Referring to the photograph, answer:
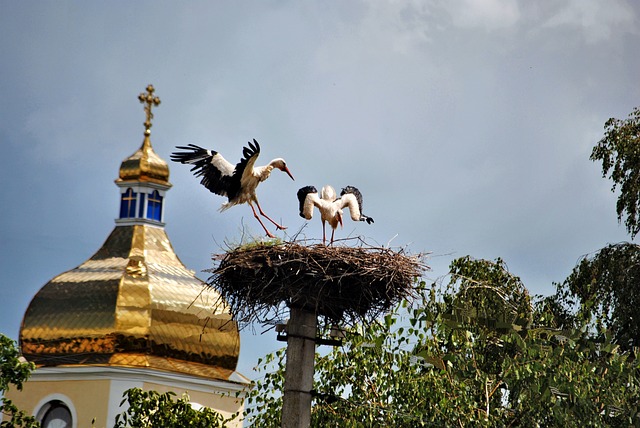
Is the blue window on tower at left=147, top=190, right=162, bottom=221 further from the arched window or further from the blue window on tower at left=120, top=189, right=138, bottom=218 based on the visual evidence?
the arched window

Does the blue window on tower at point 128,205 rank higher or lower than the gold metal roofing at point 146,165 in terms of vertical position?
lower

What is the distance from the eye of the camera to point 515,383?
42.2ft

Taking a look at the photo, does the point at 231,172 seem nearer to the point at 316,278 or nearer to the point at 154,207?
the point at 316,278

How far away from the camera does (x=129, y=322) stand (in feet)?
94.2

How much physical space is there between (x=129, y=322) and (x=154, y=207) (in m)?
3.76

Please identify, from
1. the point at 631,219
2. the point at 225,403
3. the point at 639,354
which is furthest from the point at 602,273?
the point at 225,403

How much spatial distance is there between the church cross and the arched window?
7.07 metres

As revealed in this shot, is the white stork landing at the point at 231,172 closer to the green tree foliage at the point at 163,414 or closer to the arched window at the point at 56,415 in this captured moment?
the green tree foliage at the point at 163,414

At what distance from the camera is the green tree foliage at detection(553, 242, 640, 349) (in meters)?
18.6

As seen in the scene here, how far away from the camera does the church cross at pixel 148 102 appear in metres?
32.1

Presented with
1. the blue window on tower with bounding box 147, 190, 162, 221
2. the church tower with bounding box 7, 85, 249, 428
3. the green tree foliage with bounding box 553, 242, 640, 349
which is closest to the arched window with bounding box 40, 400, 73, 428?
the church tower with bounding box 7, 85, 249, 428

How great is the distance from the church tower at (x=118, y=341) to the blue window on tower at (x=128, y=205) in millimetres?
1375

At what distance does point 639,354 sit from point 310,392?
3193 millimetres

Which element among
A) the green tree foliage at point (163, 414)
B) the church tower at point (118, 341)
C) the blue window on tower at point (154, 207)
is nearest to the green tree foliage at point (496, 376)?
the green tree foliage at point (163, 414)
